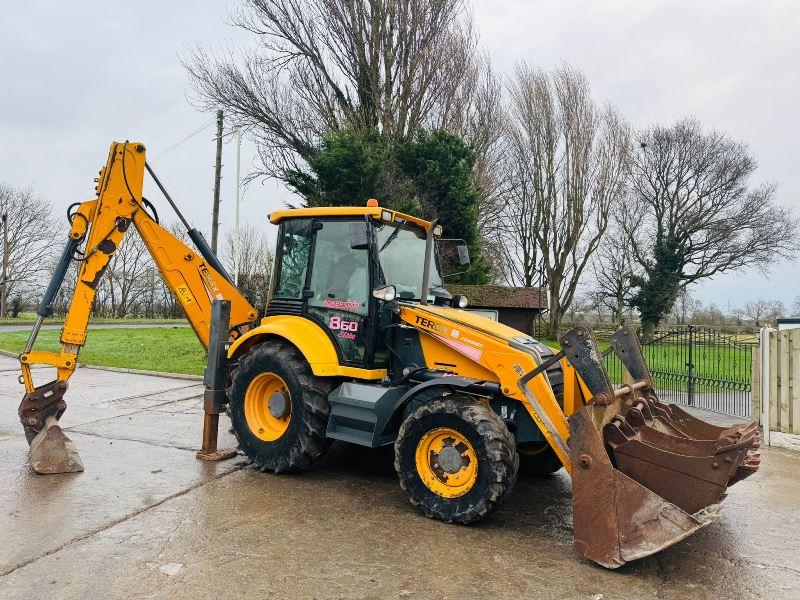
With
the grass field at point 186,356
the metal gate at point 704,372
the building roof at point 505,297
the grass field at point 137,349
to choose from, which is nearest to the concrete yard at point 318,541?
the metal gate at point 704,372

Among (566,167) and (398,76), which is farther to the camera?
(566,167)

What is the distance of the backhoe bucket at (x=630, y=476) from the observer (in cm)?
364

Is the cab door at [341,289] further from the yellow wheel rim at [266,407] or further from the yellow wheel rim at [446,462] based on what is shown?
the yellow wheel rim at [446,462]

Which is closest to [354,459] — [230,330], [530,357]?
[230,330]

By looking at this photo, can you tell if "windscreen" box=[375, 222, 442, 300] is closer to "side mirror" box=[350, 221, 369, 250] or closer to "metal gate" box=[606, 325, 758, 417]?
Result: "side mirror" box=[350, 221, 369, 250]

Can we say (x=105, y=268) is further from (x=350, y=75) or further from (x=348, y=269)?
(x=350, y=75)

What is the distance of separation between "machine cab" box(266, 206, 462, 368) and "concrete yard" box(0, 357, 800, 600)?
145cm

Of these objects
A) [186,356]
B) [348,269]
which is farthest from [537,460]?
[186,356]

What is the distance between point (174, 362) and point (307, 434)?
33.5 ft

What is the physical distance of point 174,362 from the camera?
1438cm

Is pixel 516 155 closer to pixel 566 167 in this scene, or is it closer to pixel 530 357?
pixel 566 167

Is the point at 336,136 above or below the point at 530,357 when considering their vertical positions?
above

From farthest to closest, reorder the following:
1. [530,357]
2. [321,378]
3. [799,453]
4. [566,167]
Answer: [566,167] → [799,453] → [321,378] → [530,357]

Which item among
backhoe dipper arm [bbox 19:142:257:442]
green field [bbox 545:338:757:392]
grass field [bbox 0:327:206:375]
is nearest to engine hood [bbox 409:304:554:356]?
backhoe dipper arm [bbox 19:142:257:442]
